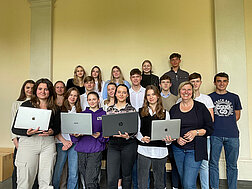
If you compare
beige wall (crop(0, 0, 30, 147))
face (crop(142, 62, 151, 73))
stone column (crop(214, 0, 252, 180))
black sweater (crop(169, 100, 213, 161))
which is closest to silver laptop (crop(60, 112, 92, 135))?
black sweater (crop(169, 100, 213, 161))

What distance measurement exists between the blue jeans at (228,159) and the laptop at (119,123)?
59.0 inches

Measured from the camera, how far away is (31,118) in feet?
6.40

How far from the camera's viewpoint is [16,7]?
4312mm

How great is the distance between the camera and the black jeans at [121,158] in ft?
6.93

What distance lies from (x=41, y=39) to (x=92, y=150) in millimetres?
3149

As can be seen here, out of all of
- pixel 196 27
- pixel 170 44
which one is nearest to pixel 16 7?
pixel 170 44

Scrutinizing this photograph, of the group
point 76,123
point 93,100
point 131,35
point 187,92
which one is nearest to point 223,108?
point 187,92

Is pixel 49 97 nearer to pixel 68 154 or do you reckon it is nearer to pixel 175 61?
pixel 68 154

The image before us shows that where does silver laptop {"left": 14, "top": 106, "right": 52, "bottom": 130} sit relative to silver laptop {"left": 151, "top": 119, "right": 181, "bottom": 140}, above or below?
above

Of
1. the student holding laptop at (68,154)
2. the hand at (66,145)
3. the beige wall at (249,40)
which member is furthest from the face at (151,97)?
the beige wall at (249,40)

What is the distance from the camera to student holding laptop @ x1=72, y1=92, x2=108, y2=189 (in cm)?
213

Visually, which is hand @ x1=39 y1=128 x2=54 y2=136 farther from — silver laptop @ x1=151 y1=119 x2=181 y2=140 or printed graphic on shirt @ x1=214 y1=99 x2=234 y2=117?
printed graphic on shirt @ x1=214 y1=99 x2=234 y2=117

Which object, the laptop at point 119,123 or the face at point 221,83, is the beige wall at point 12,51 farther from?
the face at point 221,83

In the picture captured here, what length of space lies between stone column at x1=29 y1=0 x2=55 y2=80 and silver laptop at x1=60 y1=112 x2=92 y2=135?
7.60 feet
